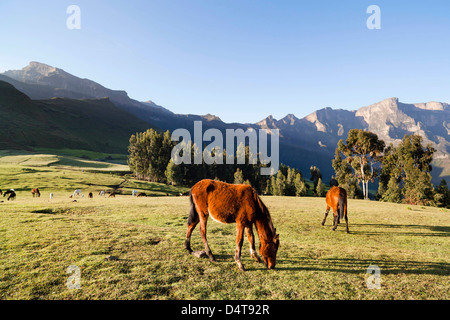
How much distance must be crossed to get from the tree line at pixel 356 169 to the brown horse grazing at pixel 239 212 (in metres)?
54.5

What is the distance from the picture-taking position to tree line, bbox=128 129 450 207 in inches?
2100

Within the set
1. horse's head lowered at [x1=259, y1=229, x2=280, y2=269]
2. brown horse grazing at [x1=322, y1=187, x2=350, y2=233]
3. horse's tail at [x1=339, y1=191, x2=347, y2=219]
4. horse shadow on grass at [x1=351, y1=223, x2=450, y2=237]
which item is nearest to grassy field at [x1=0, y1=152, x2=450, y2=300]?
horse's head lowered at [x1=259, y1=229, x2=280, y2=269]

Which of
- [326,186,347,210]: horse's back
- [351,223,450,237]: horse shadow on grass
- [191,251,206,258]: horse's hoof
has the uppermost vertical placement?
[326,186,347,210]: horse's back

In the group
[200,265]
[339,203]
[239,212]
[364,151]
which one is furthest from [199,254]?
[364,151]

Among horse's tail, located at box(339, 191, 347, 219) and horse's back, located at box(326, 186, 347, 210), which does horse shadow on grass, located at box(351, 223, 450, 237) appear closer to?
horse's tail, located at box(339, 191, 347, 219)

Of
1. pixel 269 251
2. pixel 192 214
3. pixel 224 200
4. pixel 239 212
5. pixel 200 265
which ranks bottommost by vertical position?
pixel 200 265

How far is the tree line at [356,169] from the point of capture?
5334cm

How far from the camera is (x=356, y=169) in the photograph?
189 feet

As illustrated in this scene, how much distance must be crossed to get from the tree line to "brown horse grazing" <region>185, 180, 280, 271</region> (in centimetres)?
5446

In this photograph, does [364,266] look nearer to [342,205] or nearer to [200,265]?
[200,265]

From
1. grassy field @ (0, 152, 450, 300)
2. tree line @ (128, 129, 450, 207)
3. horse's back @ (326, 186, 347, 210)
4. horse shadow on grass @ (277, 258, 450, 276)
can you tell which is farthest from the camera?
tree line @ (128, 129, 450, 207)

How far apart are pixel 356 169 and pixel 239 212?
61389 mm
